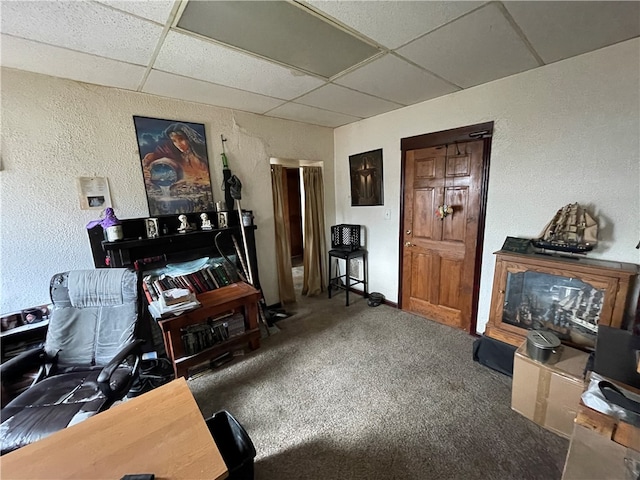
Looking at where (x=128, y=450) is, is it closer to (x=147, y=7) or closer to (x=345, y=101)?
(x=147, y=7)

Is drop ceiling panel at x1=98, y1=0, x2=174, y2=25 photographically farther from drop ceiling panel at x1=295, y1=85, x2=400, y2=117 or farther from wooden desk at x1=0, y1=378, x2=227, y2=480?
wooden desk at x1=0, y1=378, x2=227, y2=480

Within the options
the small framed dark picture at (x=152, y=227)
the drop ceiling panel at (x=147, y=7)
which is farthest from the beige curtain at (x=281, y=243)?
the drop ceiling panel at (x=147, y=7)

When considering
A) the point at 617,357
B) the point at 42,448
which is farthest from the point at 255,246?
the point at 617,357

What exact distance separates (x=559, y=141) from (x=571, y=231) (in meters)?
0.70

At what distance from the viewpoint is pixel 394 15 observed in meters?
1.34

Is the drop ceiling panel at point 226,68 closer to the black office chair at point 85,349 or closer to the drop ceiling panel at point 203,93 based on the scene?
the drop ceiling panel at point 203,93

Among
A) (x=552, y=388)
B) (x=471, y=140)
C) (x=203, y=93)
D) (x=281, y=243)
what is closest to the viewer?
(x=552, y=388)

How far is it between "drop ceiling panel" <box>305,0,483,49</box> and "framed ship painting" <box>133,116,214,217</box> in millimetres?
1803

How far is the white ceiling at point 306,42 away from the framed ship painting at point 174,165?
316 mm

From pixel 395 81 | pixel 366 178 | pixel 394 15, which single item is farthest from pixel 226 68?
pixel 366 178

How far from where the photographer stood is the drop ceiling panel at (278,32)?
1.28 meters

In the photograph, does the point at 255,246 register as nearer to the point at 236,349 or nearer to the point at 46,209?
the point at 236,349

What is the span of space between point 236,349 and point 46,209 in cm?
188

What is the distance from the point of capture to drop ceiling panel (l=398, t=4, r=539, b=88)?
143 centimetres
